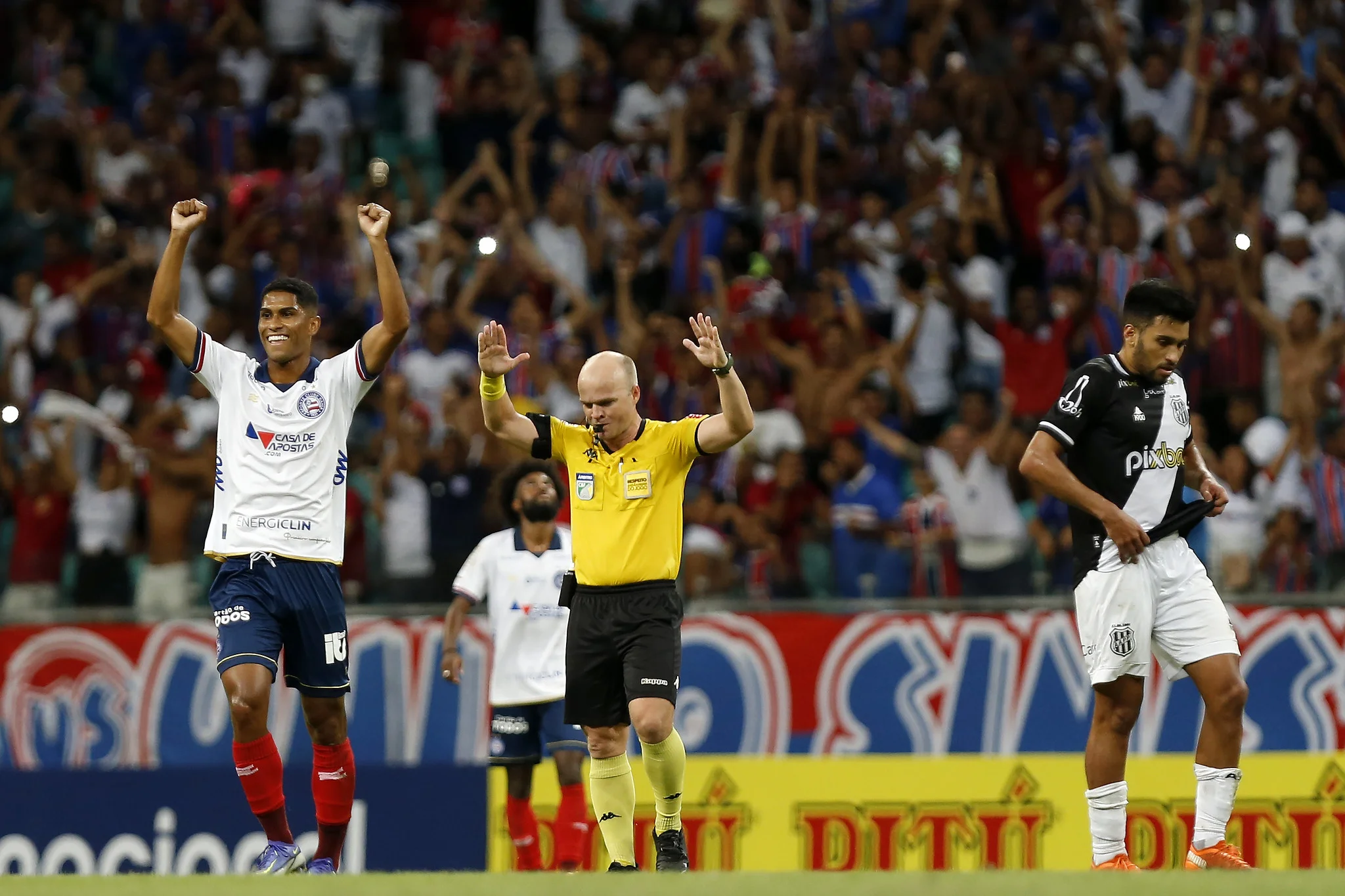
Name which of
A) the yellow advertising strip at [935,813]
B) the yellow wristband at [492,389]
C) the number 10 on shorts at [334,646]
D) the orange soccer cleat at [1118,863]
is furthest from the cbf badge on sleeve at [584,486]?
the yellow advertising strip at [935,813]

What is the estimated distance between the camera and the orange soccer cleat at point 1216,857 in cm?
810

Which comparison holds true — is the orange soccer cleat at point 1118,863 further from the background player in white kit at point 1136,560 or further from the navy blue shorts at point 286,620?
the navy blue shorts at point 286,620

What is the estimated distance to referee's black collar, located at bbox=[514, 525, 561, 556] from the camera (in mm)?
11461

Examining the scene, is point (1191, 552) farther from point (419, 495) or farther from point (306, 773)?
point (419, 495)

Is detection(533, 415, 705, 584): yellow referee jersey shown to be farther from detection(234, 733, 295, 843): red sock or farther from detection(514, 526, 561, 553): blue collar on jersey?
detection(514, 526, 561, 553): blue collar on jersey

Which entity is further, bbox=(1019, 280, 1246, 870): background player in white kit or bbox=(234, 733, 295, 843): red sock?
bbox=(234, 733, 295, 843): red sock

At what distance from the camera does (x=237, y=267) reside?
57.1 ft

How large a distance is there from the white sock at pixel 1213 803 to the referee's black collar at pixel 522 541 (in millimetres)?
4474

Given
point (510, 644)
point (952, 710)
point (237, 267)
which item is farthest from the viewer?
point (237, 267)

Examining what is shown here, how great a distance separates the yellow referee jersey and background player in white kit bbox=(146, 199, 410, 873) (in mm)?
1126

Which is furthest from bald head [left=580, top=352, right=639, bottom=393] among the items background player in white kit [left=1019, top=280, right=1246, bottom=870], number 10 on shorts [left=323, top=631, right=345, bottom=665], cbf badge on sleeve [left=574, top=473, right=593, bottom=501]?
background player in white kit [left=1019, top=280, right=1246, bottom=870]

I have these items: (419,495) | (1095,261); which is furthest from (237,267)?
(1095,261)

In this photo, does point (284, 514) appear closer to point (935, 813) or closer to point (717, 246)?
point (935, 813)

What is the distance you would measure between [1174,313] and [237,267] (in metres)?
11.0
